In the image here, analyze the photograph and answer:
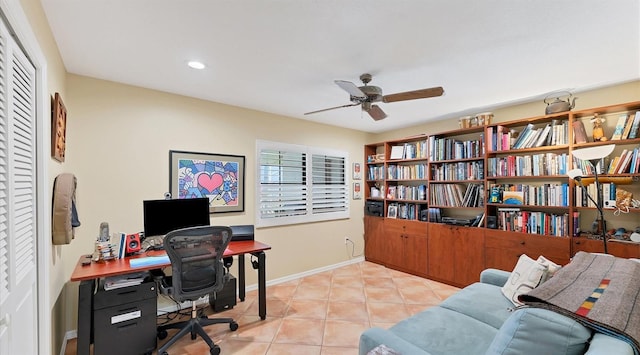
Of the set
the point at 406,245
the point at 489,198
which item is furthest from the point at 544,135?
the point at 406,245

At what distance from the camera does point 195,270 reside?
2.28 m

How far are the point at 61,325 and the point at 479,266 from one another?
14.0 feet

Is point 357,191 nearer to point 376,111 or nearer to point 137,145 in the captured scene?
point 376,111

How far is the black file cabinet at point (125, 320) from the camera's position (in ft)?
6.84

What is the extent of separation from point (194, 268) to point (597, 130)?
401 cm

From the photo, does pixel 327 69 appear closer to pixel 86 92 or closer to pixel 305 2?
pixel 305 2

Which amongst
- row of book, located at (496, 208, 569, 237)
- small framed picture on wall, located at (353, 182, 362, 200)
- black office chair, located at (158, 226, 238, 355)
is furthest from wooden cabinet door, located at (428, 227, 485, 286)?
black office chair, located at (158, 226, 238, 355)

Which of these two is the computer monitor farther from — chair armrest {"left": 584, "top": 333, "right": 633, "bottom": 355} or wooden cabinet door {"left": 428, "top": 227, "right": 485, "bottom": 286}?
wooden cabinet door {"left": 428, "top": 227, "right": 485, "bottom": 286}

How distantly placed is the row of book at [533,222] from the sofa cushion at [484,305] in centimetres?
120

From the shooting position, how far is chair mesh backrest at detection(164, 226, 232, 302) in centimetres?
217

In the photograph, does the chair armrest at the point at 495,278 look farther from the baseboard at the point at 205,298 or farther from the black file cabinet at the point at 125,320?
the black file cabinet at the point at 125,320

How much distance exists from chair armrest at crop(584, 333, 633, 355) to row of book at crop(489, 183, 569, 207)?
2.46 m

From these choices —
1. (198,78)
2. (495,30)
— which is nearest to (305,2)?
(495,30)

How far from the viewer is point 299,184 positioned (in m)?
4.13
